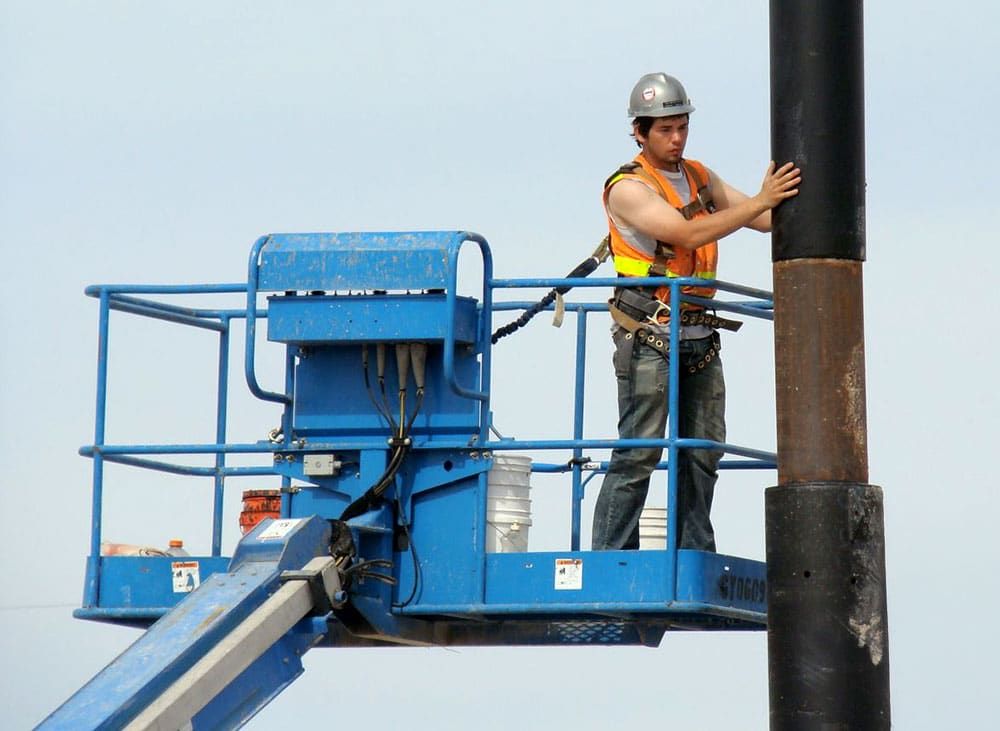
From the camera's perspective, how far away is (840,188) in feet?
47.9

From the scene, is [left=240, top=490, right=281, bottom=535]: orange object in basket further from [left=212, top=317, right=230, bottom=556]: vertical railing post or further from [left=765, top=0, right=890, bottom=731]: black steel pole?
[left=765, top=0, right=890, bottom=731]: black steel pole

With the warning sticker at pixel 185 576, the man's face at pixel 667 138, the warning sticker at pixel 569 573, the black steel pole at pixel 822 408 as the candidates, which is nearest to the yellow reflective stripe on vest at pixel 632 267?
the man's face at pixel 667 138

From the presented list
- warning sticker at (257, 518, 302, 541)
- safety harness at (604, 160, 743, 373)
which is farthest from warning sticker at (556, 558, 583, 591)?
warning sticker at (257, 518, 302, 541)

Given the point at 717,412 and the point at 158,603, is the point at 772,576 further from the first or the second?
the point at 158,603

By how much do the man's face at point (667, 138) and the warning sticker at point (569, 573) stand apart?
2.68 m

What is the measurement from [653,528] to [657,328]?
1.32 meters

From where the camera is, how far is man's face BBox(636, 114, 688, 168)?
1631cm

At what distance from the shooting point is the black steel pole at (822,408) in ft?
46.1

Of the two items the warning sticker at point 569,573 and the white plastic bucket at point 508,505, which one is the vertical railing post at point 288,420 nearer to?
the white plastic bucket at point 508,505

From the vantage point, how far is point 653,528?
1647cm

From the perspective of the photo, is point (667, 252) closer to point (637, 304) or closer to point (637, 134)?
point (637, 304)

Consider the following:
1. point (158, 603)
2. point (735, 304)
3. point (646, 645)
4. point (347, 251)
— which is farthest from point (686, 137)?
point (158, 603)

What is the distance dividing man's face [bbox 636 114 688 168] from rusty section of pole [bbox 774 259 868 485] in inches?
78.0

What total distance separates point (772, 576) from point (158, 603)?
14.6 feet
